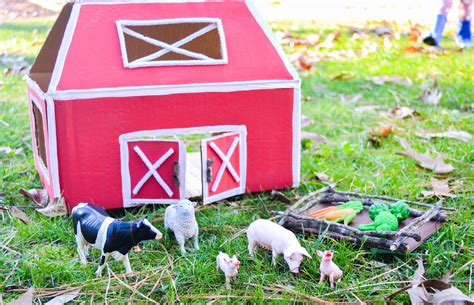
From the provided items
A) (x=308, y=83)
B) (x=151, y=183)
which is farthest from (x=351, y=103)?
(x=151, y=183)

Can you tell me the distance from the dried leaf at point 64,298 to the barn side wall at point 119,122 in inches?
26.6

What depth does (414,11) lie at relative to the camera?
8.05 m

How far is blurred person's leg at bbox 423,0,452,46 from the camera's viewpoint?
19.7 feet

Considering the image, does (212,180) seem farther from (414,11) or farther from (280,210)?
(414,11)

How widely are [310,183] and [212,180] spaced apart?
1.94 ft

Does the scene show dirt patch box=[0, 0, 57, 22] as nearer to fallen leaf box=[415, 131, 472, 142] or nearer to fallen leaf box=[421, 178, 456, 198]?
fallen leaf box=[415, 131, 472, 142]

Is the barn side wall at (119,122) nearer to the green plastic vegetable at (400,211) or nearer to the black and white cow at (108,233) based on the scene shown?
the black and white cow at (108,233)

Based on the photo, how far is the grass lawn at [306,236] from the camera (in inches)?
84.4

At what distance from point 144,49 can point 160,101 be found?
1.12 feet

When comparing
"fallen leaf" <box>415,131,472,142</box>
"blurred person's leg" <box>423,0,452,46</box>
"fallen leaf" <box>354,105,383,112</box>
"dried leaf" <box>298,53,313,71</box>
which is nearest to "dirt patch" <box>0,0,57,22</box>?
"dried leaf" <box>298,53,313,71</box>

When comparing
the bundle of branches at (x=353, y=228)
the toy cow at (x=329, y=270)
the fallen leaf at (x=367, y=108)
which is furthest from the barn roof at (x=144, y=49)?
the fallen leaf at (x=367, y=108)

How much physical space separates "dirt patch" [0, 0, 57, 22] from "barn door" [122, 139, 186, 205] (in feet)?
9.64

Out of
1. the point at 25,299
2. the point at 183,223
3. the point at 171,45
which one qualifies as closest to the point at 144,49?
the point at 171,45

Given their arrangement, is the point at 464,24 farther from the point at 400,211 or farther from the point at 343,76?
the point at 400,211
